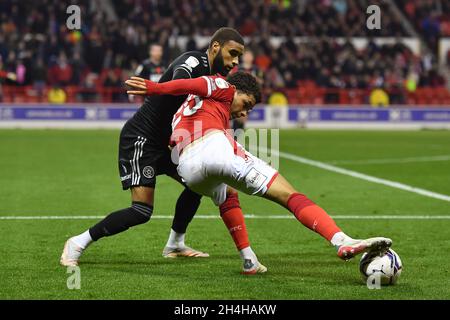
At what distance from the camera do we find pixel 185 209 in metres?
8.33

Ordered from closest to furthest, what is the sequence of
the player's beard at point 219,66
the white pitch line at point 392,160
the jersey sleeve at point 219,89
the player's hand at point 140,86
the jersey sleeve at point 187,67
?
the player's hand at point 140,86
the jersey sleeve at point 219,89
the jersey sleeve at point 187,67
the player's beard at point 219,66
the white pitch line at point 392,160

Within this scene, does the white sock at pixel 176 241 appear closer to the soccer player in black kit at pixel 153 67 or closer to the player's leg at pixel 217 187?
the player's leg at pixel 217 187

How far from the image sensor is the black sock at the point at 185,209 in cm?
834

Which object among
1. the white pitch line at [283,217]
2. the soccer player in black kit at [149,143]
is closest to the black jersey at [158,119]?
the soccer player in black kit at [149,143]

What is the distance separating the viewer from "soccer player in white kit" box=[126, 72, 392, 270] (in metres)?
6.71

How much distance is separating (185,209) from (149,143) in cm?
87

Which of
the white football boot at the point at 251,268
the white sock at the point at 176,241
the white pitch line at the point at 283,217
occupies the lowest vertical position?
the white pitch line at the point at 283,217

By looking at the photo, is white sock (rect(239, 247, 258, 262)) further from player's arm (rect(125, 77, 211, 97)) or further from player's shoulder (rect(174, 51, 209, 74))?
player's shoulder (rect(174, 51, 209, 74))

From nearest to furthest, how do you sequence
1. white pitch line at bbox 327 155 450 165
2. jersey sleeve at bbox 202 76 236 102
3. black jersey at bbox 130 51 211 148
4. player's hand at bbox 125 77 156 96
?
player's hand at bbox 125 77 156 96, jersey sleeve at bbox 202 76 236 102, black jersey at bbox 130 51 211 148, white pitch line at bbox 327 155 450 165

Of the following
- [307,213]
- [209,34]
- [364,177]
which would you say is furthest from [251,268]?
[209,34]

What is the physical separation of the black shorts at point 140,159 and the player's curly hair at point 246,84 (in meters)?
0.98

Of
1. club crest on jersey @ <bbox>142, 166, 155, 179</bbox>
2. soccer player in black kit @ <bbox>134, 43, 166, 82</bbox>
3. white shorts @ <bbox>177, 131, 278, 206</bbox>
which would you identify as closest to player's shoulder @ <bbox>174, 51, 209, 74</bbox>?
white shorts @ <bbox>177, 131, 278, 206</bbox>
